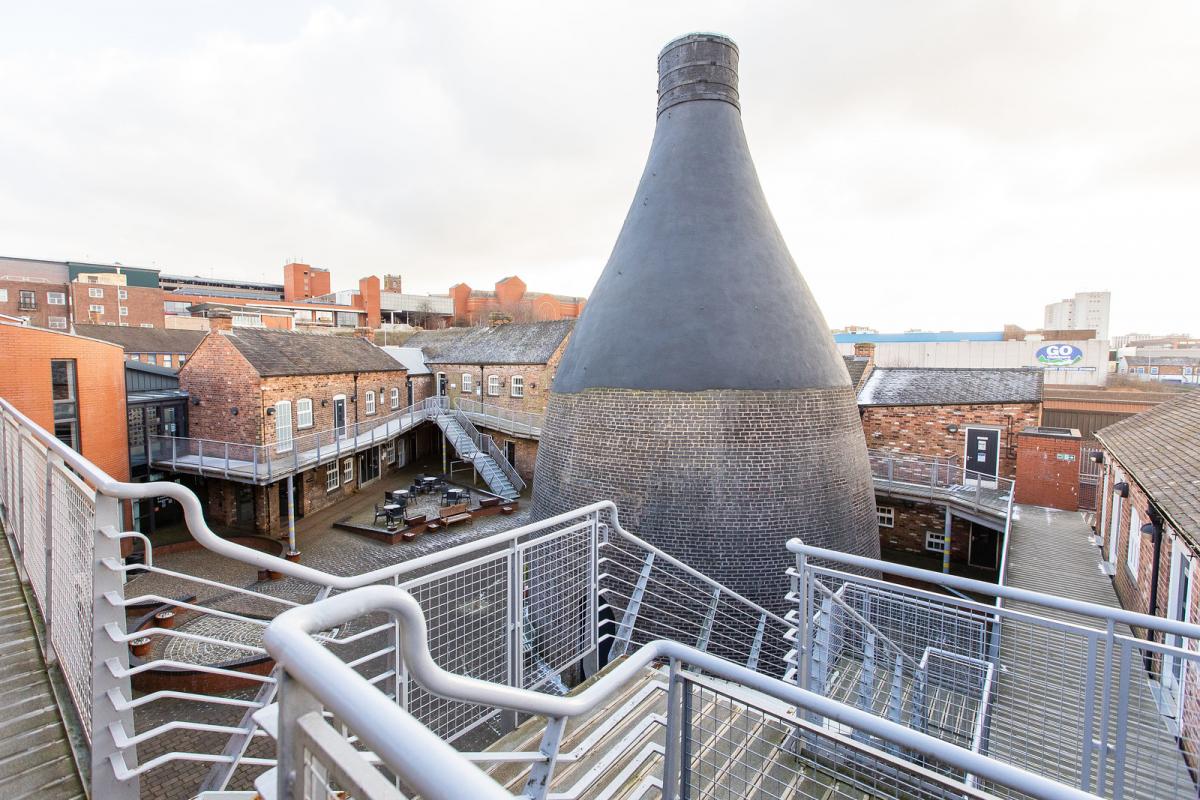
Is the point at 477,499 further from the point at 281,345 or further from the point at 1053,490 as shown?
the point at 1053,490

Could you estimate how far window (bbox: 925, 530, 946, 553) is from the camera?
1608cm

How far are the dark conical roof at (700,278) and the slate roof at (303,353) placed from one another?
1402 cm

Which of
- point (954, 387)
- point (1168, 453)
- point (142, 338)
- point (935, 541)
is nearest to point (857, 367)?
point (954, 387)

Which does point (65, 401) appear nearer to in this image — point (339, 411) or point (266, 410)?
point (266, 410)

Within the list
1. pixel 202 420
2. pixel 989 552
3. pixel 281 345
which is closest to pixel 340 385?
pixel 281 345

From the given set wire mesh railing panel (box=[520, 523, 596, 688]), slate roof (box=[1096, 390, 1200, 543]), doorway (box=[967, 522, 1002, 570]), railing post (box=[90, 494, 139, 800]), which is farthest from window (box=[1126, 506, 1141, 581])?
railing post (box=[90, 494, 139, 800])

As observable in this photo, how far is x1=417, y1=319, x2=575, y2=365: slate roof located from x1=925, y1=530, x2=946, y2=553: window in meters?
15.8

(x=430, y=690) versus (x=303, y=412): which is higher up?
(x=430, y=690)

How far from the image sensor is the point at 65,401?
1470 centimetres

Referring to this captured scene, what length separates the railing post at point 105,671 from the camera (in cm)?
212

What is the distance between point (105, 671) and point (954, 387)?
787 inches

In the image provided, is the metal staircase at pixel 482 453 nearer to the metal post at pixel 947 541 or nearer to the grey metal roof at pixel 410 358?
the grey metal roof at pixel 410 358

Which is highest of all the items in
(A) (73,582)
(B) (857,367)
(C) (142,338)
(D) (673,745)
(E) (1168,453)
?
(C) (142,338)

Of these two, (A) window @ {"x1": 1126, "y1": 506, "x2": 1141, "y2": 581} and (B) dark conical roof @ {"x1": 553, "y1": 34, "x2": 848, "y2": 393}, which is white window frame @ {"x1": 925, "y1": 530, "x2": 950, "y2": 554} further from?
(B) dark conical roof @ {"x1": 553, "y1": 34, "x2": 848, "y2": 393}
